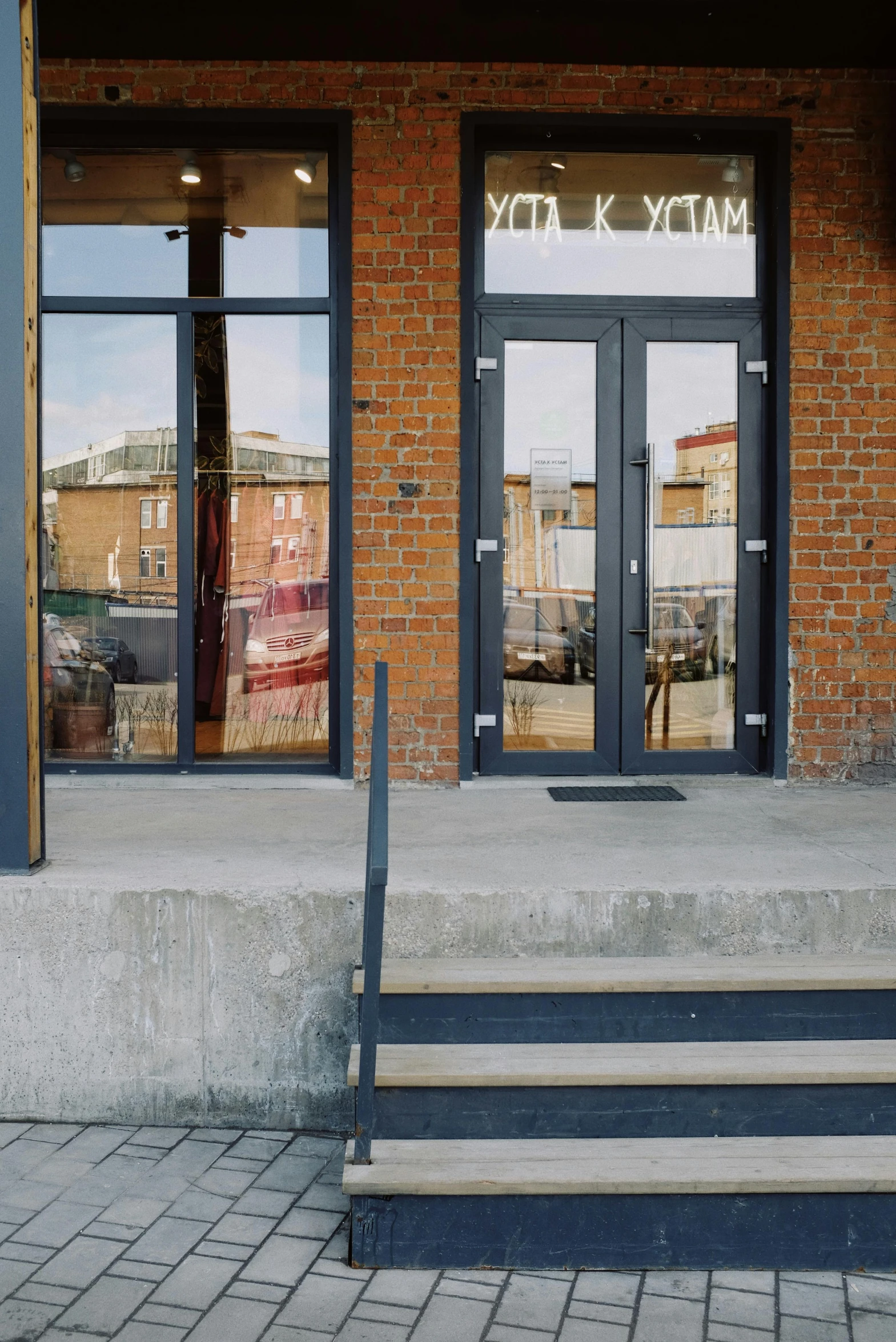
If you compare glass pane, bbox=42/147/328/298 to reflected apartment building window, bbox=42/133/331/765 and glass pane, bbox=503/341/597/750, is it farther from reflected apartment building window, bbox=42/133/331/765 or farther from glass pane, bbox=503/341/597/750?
glass pane, bbox=503/341/597/750

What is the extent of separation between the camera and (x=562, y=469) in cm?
537

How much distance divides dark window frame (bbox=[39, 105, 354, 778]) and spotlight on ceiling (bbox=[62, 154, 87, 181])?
0.07 m

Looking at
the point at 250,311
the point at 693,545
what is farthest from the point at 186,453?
the point at 693,545

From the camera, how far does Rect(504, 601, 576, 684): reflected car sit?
539 cm

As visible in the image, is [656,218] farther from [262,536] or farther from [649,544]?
[262,536]

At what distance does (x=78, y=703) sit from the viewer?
5520 millimetres

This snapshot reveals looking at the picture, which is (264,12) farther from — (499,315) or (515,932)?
(515,932)

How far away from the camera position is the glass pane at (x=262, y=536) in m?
5.40

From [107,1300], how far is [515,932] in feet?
4.72

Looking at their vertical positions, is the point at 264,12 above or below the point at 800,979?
above

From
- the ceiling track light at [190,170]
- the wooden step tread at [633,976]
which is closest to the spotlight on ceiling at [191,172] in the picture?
the ceiling track light at [190,170]

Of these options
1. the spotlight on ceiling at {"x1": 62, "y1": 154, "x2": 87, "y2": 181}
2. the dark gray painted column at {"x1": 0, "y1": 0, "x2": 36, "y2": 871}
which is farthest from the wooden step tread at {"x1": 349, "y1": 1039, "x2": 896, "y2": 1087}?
the spotlight on ceiling at {"x1": 62, "y1": 154, "x2": 87, "y2": 181}

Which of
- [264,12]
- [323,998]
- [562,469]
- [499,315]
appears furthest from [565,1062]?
[264,12]

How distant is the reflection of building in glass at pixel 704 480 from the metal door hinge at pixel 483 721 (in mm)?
1215
